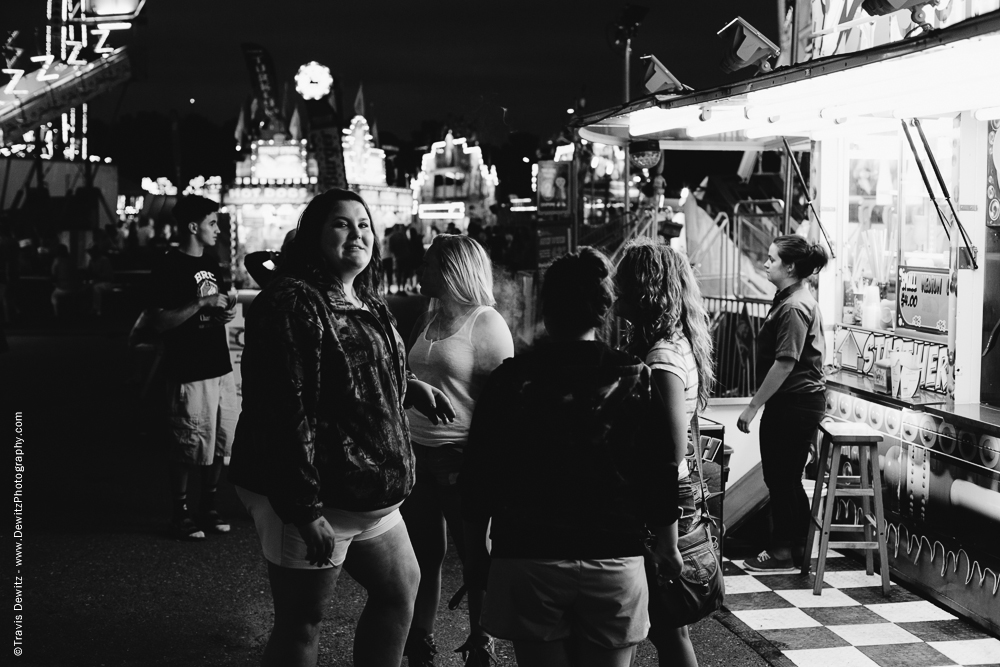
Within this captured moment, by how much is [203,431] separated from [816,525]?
3.75 meters

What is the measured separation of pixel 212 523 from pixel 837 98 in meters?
4.65

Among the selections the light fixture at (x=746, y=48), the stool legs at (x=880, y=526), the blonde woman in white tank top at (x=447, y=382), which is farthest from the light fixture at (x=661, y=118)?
the blonde woman in white tank top at (x=447, y=382)

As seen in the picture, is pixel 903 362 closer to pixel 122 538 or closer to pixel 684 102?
pixel 684 102

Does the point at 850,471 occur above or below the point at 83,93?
below

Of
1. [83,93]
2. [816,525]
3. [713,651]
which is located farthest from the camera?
[83,93]

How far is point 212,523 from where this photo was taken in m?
6.63

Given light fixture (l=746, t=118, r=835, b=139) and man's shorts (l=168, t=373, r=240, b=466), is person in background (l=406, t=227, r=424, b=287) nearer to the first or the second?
light fixture (l=746, t=118, r=835, b=139)

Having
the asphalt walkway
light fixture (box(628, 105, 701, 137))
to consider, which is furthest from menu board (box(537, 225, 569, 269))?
light fixture (box(628, 105, 701, 137))

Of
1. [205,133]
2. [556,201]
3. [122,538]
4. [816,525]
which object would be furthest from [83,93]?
[205,133]

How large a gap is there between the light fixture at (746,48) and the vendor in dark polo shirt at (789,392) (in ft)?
3.51

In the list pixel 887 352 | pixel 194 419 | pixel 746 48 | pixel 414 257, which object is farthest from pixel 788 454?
pixel 414 257

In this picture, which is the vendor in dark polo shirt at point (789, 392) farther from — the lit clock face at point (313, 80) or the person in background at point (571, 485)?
the lit clock face at point (313, 80)

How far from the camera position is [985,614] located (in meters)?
5.15

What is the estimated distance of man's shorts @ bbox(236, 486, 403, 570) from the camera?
307 centimetres
